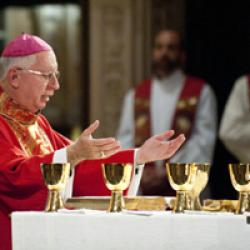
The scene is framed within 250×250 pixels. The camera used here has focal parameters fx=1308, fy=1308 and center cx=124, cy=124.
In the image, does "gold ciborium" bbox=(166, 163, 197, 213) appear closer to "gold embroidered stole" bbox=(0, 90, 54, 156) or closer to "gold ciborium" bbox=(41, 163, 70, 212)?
"gold ciborium" bbox=(41, 163, 70, 212)

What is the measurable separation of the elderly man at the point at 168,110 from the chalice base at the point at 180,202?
3.92m

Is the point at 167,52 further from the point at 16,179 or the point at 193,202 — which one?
the point at 193,202

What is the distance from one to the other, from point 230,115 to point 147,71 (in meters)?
1.39

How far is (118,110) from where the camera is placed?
410 inches

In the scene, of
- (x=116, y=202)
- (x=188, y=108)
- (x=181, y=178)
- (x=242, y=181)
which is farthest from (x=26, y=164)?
(x=188, y=108)

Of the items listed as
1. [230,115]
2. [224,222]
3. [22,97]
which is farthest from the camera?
[230,115]

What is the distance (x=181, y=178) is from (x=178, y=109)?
14.5 feet

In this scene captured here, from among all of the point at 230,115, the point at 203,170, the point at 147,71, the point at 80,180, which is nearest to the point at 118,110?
the point at 147,71

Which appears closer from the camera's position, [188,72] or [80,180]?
[80,180]

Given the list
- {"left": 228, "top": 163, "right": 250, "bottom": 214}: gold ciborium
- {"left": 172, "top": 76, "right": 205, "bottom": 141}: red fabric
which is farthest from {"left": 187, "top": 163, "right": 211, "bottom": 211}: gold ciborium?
{"left": 172, "top": 76, "right": 205, "bottom": 141}: red fabric

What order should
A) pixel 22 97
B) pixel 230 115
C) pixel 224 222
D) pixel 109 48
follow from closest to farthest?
1. pixel 224 222
2. pixel 22 97
3. pixel 230 115
4. pixel 109 48

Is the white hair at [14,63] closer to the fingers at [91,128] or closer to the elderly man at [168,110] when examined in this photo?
the fingers at [91,128]

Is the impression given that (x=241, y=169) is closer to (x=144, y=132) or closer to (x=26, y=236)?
(x=26, y=236)

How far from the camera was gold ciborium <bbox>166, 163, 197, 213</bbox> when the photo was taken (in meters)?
5.20
